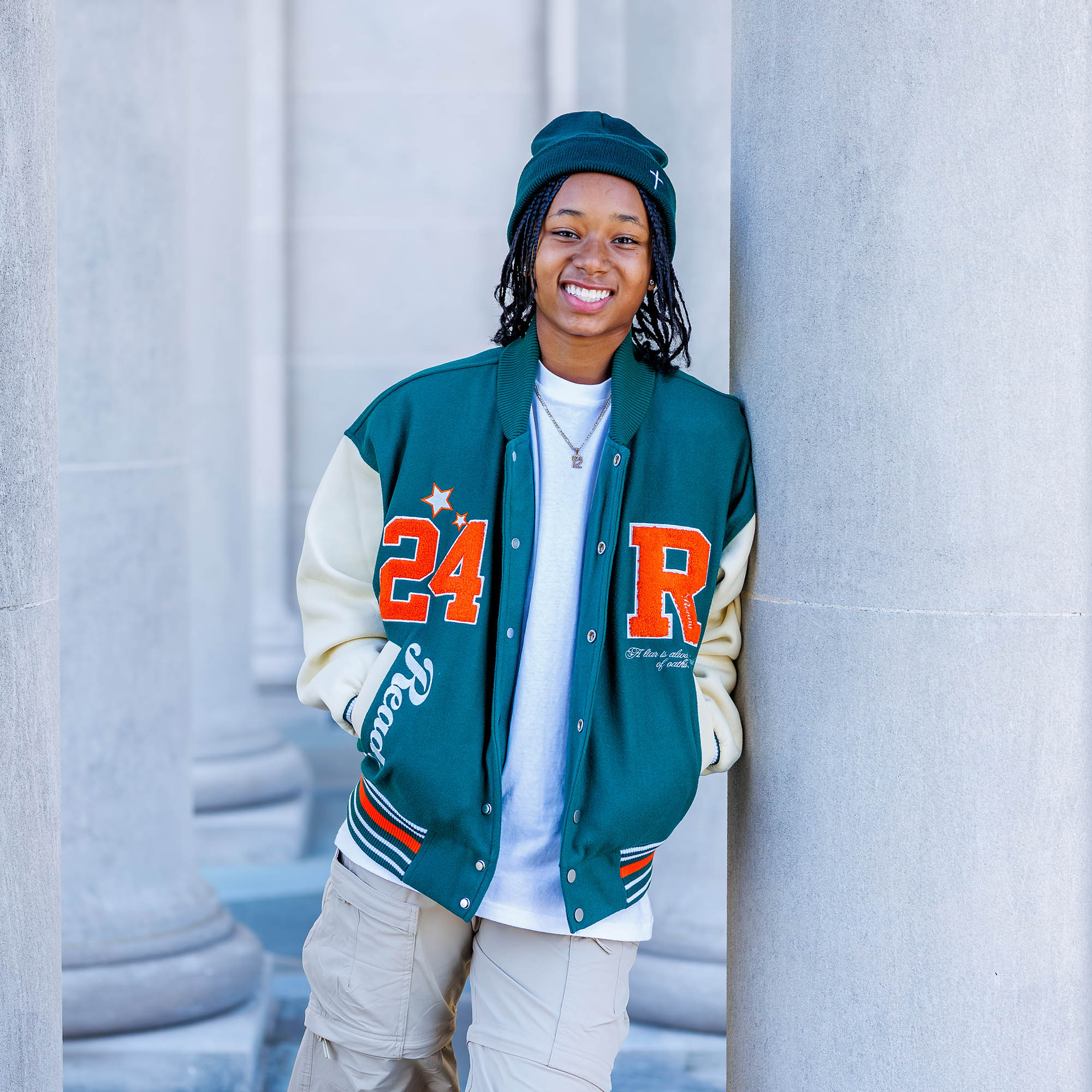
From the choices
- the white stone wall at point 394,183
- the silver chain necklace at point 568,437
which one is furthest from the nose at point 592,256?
the white stone wall at point 394,183

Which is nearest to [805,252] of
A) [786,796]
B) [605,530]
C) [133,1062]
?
[605,530]

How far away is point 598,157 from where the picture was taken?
99.8 inches

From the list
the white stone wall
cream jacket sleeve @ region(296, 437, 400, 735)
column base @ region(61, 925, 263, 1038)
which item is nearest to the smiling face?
cream jacket sleeve @ region(296, 437, 400, 735)

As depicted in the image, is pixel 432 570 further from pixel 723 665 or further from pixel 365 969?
pixel 365 969

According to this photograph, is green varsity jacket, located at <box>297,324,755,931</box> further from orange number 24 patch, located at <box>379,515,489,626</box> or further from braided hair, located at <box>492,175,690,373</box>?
braided hair, located at <box>492,175,690,373</box>

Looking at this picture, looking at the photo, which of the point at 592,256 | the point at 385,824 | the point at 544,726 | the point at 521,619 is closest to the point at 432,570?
the point at 521,619

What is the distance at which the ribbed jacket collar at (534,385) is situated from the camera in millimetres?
2582

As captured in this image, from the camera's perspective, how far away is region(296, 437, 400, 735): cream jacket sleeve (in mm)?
2732

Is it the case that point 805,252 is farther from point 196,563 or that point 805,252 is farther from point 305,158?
→ point 305,158

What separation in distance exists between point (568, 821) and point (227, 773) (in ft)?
16.0

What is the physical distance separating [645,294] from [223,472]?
15.7 feet

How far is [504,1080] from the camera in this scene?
255 centimetres

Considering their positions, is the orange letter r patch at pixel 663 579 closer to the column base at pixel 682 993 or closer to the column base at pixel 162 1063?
the column base at pixel 682 993

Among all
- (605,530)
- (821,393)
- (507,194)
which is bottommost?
(605,530)
